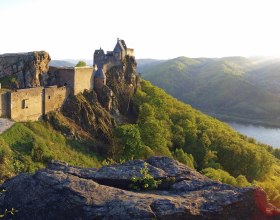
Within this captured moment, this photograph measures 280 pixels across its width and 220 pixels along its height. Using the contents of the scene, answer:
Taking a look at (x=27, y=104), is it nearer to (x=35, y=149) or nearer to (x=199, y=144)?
(x=35, y=149)

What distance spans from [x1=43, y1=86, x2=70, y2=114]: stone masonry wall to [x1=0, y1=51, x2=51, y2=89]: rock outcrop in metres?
3.71

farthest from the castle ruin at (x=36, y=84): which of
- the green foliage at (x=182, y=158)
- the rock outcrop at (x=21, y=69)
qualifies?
the green foliage at (x=182, y=158)

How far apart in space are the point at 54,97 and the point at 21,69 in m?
6.53

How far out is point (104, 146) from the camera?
6122 centimetres

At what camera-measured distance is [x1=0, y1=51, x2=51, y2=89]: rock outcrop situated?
58406mm

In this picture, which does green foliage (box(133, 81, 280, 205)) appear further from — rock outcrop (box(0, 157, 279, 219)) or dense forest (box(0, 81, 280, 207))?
rock outcrop (box(0, 157, 279, 219))

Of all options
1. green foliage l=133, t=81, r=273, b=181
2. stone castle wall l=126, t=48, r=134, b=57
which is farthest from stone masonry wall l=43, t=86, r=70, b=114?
stone castle wall l=126, t=48, r=134, b=57

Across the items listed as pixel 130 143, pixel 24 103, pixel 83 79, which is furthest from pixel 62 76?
pixel 130 143

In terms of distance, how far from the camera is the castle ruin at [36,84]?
50.7 m

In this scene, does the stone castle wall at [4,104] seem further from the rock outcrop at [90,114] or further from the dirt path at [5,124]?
the rock outcrop at [90,114]

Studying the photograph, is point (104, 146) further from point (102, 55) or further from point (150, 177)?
point (150, 177)

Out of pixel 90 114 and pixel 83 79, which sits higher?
pixel 83 79

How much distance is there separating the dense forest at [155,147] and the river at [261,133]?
5473 cm

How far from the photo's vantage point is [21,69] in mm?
58719
